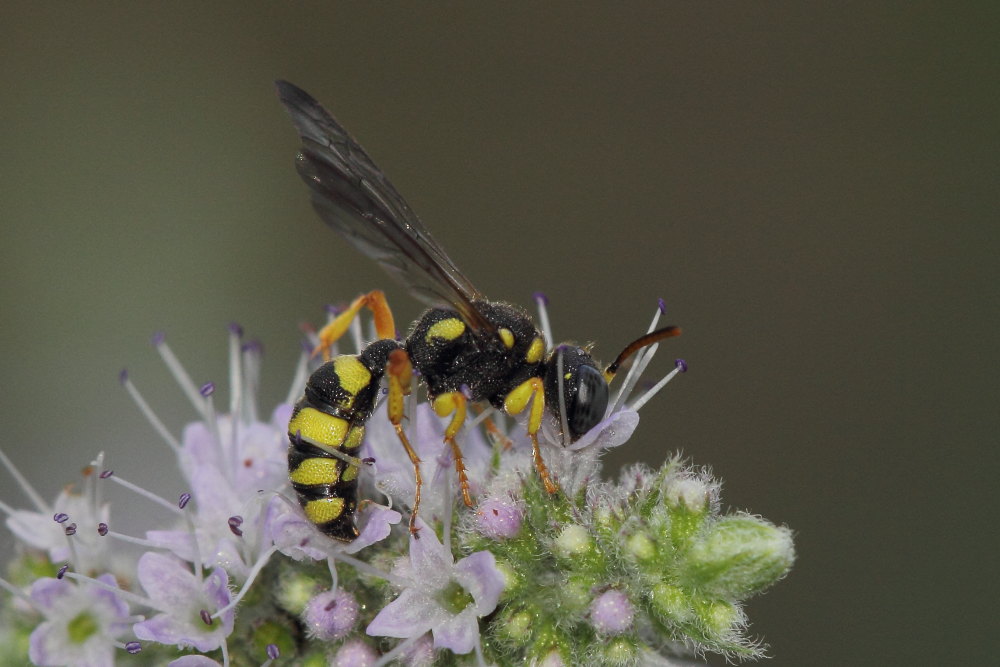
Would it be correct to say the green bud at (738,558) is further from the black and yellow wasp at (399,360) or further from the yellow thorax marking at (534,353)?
the yellow thorax marking at (534,353)

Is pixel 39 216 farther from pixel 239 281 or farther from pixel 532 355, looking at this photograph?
pixel 532 355

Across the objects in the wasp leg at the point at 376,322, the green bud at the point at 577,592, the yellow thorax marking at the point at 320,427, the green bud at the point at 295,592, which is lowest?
the green bud at the point at 577,592

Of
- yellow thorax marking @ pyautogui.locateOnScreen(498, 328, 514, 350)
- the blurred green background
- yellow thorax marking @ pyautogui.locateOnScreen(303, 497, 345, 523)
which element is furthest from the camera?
the blurred green background

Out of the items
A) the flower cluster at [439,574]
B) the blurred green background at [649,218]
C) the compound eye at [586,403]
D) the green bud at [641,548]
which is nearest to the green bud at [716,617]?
the flower cluster at [439,574]

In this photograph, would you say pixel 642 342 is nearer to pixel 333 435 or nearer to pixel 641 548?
pixel 641 548

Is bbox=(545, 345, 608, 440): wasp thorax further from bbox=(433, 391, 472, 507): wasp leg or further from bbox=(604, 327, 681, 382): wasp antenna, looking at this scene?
bbox=(433, 391, 472, 507): wasp leg

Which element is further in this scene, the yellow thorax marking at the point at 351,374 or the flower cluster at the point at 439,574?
the yellow thorax marking at the point at 351,374

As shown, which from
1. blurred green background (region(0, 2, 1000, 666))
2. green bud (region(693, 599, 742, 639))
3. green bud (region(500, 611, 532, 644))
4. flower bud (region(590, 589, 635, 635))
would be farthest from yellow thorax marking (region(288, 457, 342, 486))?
blurred green background (region(0, 2, 1000, 666))

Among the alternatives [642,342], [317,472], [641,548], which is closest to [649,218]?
[642,342]
